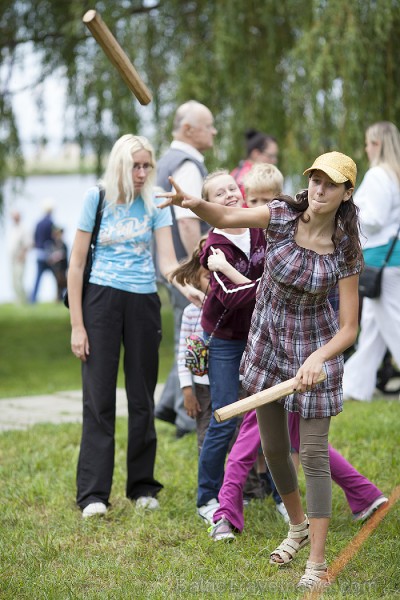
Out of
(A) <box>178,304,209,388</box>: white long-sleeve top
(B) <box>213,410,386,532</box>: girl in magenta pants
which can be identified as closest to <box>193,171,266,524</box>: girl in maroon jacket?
(B) <box>213,410,386,532</box>: girl in magenta pants

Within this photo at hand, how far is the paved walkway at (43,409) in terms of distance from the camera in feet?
25.3

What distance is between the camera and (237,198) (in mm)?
4742

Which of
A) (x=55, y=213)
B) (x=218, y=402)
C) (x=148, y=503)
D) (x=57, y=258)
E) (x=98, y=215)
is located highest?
(x=98, y=215)

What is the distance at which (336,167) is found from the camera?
3.88m

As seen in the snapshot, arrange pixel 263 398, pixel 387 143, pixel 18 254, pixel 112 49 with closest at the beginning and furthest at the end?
pixel 263 398, pixel 112 49, pixel 387 143, pixel 18 254

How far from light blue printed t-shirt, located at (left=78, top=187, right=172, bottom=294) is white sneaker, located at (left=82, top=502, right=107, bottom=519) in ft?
3.54

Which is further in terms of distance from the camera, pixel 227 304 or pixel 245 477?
pixel 245 477

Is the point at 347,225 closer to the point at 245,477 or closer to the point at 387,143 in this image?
the point at 245,477

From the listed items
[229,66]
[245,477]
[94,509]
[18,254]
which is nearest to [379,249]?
[245,477]

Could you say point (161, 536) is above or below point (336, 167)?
below

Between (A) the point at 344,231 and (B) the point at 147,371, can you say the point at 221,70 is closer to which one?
(B) the point at 147,371

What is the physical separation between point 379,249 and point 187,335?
270cm

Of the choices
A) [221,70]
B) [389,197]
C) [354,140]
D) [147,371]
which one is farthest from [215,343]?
[221,70]

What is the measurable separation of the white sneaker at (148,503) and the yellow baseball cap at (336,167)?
2.15 meters
